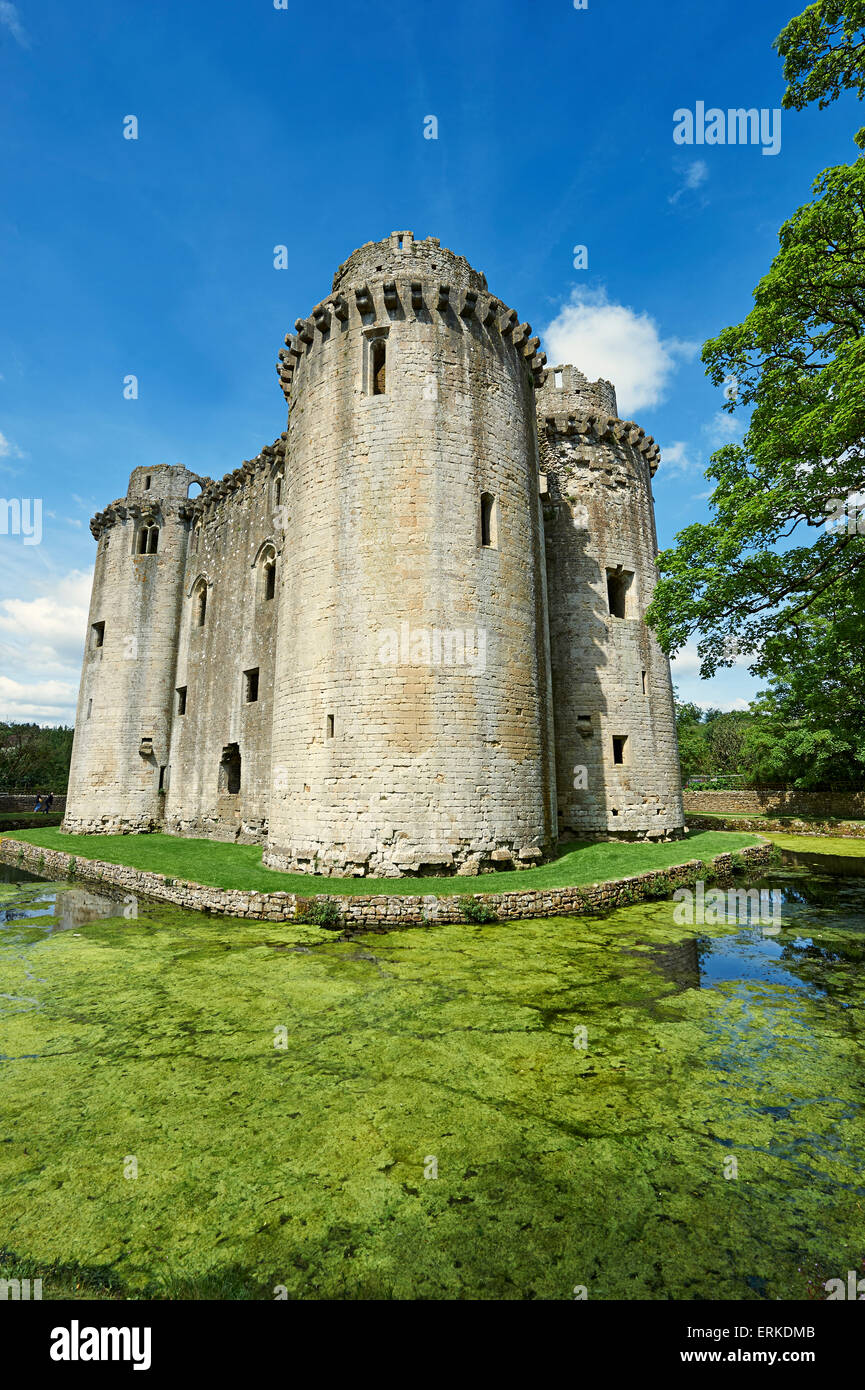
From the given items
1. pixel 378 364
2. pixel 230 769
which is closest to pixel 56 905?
pixel 230 769

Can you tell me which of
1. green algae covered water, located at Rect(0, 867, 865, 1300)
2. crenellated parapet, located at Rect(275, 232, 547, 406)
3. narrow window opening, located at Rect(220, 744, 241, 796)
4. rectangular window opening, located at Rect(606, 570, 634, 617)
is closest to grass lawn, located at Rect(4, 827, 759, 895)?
narrow window opening, located at Rect(220, 744, 241, 796)

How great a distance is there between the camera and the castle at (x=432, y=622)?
11.0 meters

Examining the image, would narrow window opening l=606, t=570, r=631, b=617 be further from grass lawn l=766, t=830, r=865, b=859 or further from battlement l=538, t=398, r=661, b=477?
grass lawn l=766, t=830, r=865, b=859

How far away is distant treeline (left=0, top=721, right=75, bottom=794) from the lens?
38219 millimetres

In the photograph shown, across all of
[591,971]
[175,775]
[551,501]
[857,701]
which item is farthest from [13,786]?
[857,701]

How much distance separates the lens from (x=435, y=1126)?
11.9 ft

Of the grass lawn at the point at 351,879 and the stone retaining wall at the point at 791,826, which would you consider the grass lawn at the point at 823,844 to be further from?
the grass lawn at the point at 351,879

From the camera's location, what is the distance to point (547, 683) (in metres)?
13.5

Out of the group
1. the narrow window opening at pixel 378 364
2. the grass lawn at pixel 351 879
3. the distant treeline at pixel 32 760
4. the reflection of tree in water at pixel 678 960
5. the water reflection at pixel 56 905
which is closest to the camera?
the reflection of tree in water at pixel 678 960

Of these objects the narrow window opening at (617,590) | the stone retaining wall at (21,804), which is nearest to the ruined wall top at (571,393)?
the narrow window opening at (617,590)

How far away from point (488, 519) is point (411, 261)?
18.5 feet

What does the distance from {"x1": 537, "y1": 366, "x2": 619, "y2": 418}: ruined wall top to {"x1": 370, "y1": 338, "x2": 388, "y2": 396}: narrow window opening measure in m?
8.48

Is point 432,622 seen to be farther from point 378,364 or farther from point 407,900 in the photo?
point 378,364

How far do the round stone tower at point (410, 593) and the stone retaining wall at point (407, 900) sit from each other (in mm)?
1767
